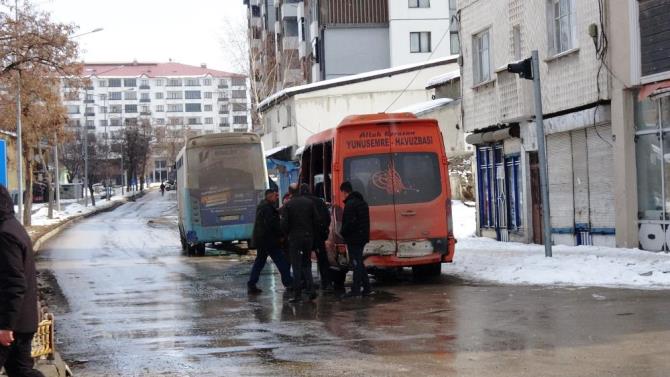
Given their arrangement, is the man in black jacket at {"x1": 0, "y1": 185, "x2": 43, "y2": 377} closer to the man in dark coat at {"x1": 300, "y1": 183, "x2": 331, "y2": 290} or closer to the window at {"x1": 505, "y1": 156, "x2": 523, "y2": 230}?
the man in dark coat at {"x1": 300, "y1": 183, "x2": 331, "y2": 290}

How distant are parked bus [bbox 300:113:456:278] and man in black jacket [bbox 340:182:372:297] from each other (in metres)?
1.43

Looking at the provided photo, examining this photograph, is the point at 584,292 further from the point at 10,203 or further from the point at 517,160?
the point at 517,160

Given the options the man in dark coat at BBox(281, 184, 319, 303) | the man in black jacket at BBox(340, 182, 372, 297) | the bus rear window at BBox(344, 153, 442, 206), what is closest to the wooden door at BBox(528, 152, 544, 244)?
the bus rear window at BBox(344, 153, 442, 206)

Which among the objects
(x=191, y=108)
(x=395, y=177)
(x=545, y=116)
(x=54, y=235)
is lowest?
(x=54, y=235)

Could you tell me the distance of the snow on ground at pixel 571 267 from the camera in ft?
50.9

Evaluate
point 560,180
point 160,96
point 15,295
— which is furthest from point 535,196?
point 160,96

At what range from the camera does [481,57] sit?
27719 millimetres

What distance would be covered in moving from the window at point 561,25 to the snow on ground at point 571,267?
4477 mm

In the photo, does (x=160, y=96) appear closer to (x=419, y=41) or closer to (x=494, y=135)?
(x=419, y=41)

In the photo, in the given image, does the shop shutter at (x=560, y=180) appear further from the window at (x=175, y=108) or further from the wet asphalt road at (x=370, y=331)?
the window at (x=175, y=108)

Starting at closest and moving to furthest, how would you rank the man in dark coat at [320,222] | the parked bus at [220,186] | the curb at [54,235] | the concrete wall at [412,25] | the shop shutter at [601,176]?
1. the curb at [54,235]
2. the man in dark coat at [320,222]
3. the shop shutter at [601,176]
4. the parked bus at [220,186]
5. the concrete wall at [412,25]

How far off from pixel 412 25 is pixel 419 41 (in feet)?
3.58

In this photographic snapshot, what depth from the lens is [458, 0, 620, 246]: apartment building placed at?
834 inches

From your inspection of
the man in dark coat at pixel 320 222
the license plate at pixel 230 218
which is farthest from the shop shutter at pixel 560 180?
the man in dark coat at pixel 320 222
